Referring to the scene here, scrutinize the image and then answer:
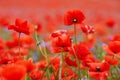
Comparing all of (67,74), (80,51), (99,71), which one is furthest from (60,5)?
(99,71)

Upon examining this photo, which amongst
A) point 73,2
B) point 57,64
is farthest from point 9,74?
point 73,2

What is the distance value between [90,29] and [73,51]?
298 mm

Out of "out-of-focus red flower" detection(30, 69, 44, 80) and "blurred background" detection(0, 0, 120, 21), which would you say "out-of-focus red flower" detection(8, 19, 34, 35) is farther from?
"blurred background" detection(0, 0, 120, 21)

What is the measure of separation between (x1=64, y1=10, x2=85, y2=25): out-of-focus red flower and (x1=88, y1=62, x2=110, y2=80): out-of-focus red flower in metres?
0.28

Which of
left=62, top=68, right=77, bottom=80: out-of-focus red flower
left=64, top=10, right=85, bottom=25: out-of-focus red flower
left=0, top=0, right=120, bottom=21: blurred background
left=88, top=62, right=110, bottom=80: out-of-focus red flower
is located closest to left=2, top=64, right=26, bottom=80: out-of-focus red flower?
left=88, top=62, right=110, bottom=80: out-of-focus red flower

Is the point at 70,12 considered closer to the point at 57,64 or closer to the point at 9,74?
the point at 57,64

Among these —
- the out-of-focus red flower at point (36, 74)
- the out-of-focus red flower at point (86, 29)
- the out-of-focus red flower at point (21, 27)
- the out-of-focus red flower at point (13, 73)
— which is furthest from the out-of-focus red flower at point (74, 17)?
the out-of-focus red flower at point (13, 73)

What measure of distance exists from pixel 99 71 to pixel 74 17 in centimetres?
35

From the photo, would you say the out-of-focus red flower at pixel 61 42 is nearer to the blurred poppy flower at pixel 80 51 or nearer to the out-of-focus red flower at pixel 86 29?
the blurred poppy flower at pixel 80 51

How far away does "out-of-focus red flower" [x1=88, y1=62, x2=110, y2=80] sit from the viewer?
2.13 m

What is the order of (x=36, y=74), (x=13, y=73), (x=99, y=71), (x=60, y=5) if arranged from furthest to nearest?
(x=60, y=5) → (x=36, y=74) → (x=99, y=71) → (x=13, y=73)

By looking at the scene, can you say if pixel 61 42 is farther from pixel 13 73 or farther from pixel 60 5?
pixel 60 5

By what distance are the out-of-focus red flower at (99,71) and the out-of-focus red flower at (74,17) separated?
0.28 m

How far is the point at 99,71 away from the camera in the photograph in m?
2.17
